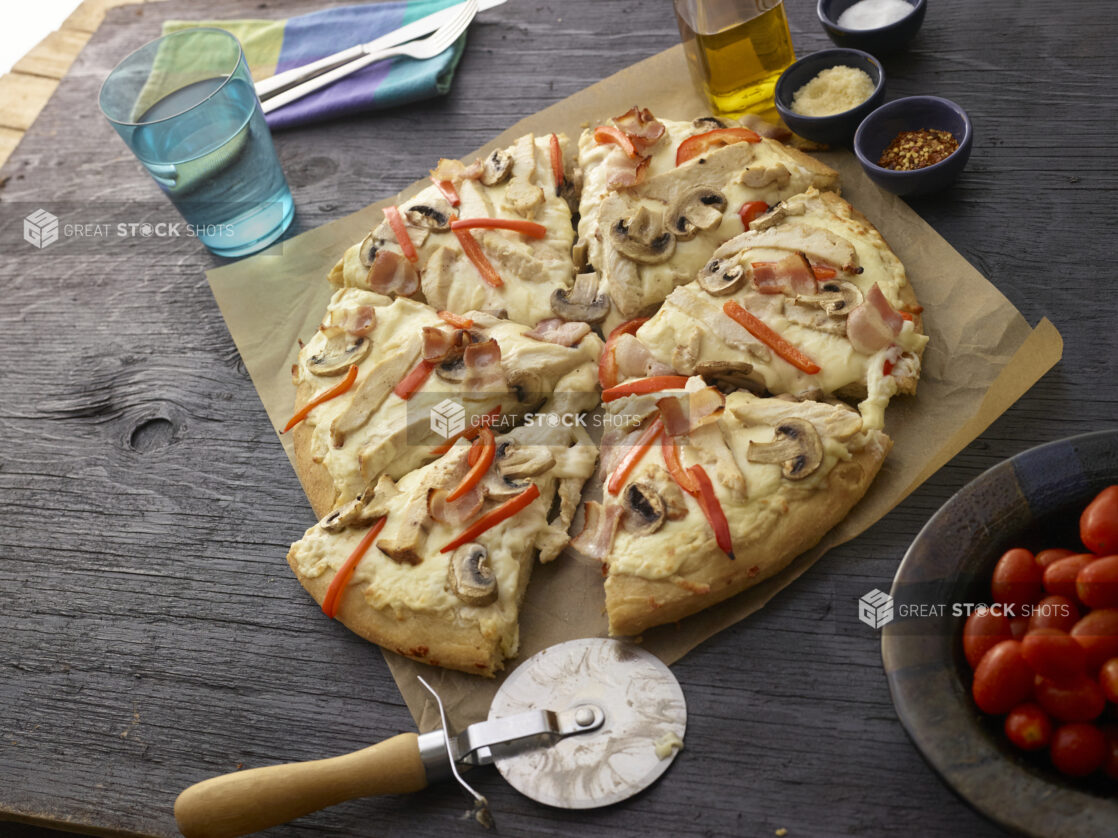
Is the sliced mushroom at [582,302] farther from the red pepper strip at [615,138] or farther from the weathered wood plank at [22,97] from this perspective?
the weathered wood plank at [22,97]

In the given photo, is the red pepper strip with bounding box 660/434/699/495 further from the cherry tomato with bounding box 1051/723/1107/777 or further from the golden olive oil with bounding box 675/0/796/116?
the golden olive oil with bounding box 675/0/796/116

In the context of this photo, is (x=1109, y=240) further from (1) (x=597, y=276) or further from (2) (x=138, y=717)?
(2) (x=138, y=717)

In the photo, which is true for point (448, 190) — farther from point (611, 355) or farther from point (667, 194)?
point (611, 355)

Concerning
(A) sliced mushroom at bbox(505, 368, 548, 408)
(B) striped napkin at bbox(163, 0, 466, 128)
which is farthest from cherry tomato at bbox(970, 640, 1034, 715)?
(B) striped napkin at bbox(163, 0, 466, 128)

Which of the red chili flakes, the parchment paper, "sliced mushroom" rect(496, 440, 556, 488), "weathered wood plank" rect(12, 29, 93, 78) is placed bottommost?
the parchment paper

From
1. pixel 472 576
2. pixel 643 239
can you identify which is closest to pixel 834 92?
pixel 643 239
